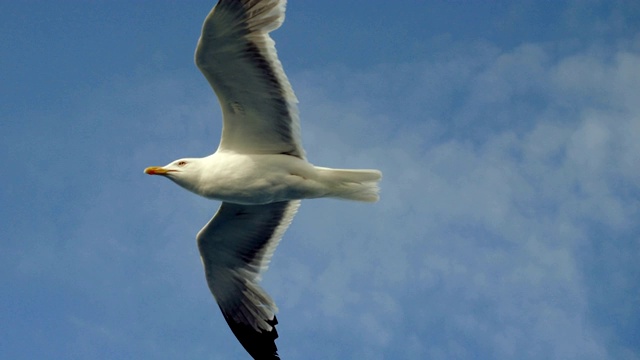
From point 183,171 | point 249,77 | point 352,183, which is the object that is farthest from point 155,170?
point 352,183

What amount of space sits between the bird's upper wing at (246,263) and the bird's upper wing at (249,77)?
4.25 feet

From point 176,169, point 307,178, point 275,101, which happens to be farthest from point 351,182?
point 176,169

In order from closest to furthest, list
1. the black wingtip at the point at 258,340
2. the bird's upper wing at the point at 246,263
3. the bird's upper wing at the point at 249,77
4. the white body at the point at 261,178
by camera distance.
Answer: the bird's upper wing at the point at 249,77 → the white body at the point at 261,178 → the bird's upper wing at the point at 246,263 → the black wingtip at the point at 258,340

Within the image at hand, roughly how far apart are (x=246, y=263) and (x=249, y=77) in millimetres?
2991

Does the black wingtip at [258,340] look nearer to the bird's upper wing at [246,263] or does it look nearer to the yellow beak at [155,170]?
the bird's upper wing at [246,263]

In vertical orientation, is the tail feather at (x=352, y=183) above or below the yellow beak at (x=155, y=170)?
above

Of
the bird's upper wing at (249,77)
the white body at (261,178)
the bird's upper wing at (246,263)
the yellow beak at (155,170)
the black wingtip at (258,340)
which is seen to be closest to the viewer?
the bird's upper wing at (249,77)

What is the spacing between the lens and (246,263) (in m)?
11.4

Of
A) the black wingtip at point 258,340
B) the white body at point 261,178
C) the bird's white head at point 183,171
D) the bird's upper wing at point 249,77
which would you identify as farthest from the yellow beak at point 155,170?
the black wingtip at point 258,340

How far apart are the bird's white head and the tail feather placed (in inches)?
59.6

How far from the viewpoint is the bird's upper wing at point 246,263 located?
11.2 m

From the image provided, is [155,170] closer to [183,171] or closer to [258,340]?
[183,171]

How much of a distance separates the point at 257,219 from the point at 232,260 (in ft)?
2.30

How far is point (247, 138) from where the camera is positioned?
33.4 ft
